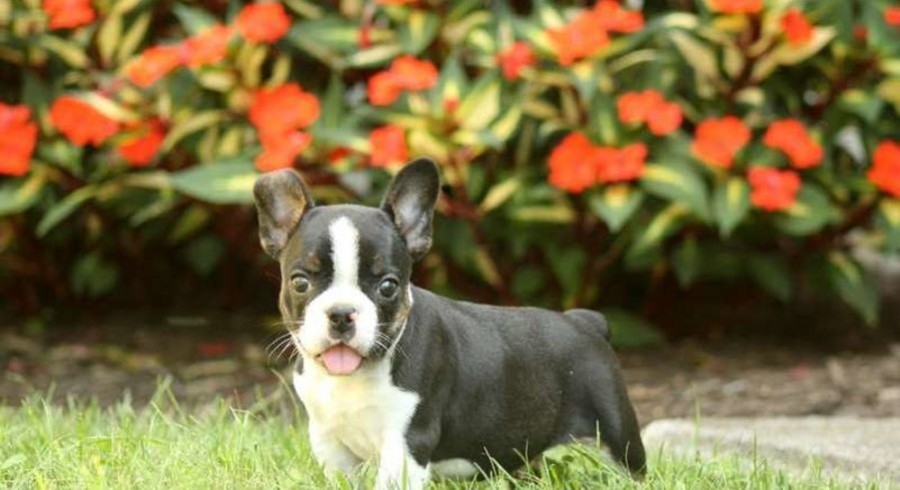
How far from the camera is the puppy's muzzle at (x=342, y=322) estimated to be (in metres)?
3.71

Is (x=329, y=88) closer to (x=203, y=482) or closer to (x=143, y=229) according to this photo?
(x=143, y=229)

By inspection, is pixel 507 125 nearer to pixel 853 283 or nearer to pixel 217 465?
pixel 853 283

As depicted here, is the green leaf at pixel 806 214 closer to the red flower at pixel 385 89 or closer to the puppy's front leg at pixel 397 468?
the red flower at pixel 385 89

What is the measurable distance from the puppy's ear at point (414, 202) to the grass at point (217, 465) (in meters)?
0.62

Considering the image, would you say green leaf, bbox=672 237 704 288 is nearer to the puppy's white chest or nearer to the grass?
the grass

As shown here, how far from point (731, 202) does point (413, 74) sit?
1.39m

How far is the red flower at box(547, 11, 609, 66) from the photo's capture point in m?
6.59

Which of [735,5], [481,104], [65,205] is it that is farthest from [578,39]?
[65,205]

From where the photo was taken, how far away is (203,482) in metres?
4.14

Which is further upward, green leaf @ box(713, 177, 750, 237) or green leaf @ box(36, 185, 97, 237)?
green leaf @ box(713, 177, 750, 237)

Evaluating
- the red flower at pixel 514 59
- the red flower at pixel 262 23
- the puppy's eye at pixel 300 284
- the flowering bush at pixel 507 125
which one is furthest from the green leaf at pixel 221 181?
the puppy's eye at pixel 300 284

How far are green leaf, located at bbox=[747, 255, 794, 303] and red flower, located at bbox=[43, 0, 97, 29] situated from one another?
3120 millimetres

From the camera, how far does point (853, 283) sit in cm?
735

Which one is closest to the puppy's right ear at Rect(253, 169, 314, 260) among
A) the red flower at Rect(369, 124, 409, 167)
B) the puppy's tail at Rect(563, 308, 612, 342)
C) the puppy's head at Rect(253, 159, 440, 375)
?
the puppy's head at Rect(253, 159, 440, 375)
